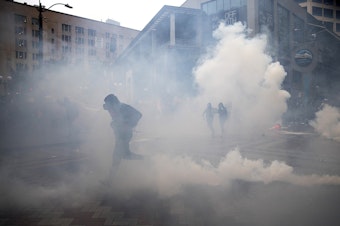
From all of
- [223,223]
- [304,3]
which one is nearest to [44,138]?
[223,223]

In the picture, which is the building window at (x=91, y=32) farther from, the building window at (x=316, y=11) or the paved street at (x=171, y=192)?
the building window at (x=316, y=11)

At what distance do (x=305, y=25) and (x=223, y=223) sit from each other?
24421 millimetres

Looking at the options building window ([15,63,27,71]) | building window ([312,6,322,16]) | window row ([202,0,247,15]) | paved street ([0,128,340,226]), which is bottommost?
paved street ([0,128,340,226])

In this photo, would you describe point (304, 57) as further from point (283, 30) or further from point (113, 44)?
point (113, 44)

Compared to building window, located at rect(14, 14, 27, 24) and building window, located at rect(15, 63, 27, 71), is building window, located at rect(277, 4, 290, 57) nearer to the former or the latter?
building window, located at rect(15, 63, 27, 71)

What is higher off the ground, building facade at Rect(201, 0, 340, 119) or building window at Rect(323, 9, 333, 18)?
building window at Rect(323, 9, 333, 18)

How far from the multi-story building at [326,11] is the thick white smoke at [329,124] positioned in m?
33.9

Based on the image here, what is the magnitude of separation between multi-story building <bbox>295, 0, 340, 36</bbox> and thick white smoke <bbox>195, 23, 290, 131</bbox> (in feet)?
90.0

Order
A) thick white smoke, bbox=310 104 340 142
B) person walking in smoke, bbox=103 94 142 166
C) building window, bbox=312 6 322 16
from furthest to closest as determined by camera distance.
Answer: building window, bbox=312 6 322 16 → thick white smoke, bbox=310 104 340 142 → person walking in smoke, bbox=103 94 142 166

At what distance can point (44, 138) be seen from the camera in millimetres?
8344

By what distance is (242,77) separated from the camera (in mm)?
16078

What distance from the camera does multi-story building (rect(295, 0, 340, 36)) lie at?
39188 mm

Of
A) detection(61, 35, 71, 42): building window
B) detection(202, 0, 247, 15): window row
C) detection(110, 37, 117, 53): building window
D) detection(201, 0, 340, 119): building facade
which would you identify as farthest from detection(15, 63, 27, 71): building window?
detection(202, 0, 247, 15): window row

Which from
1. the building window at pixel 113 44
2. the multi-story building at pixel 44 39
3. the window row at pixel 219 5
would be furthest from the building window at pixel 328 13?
the building window at pixel 113 44
